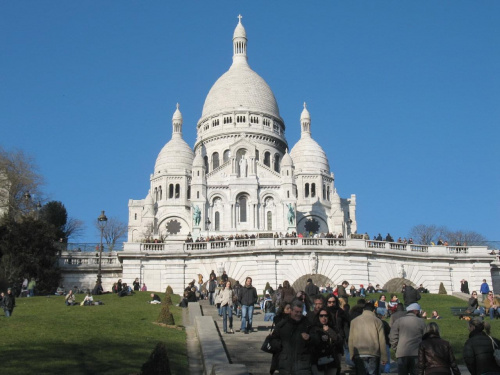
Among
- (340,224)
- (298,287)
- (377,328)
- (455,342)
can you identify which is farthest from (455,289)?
(340,224)

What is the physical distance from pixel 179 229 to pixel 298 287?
5075 cm

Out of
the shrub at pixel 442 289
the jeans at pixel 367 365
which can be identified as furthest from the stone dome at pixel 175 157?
the jeans at pixel 367 365

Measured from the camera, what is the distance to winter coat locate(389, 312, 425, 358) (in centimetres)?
1302

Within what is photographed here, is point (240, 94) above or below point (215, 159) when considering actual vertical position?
above

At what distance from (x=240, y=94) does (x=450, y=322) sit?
79.5 metres

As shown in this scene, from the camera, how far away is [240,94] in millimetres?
101812

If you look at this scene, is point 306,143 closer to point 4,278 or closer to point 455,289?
point 455,289

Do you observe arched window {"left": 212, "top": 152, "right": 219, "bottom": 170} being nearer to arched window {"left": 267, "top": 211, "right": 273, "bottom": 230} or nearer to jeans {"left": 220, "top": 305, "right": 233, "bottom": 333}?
arched window {"left": 267, "top": 211, "right": 273, "bottom": 230}

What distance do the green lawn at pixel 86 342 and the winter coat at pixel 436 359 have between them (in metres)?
5.90

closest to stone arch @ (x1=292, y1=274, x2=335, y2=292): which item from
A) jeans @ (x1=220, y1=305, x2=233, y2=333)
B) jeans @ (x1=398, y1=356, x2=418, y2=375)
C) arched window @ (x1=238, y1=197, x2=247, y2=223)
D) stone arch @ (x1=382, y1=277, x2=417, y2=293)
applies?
stone arch @ (x1=382, y1=277, x2=417, y2=293)

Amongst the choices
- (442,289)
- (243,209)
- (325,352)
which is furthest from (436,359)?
(243,209)

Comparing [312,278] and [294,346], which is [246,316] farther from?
[312,278]

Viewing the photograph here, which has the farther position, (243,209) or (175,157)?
(175,157)

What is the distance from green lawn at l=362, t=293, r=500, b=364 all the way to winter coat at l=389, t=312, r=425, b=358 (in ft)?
17.4
